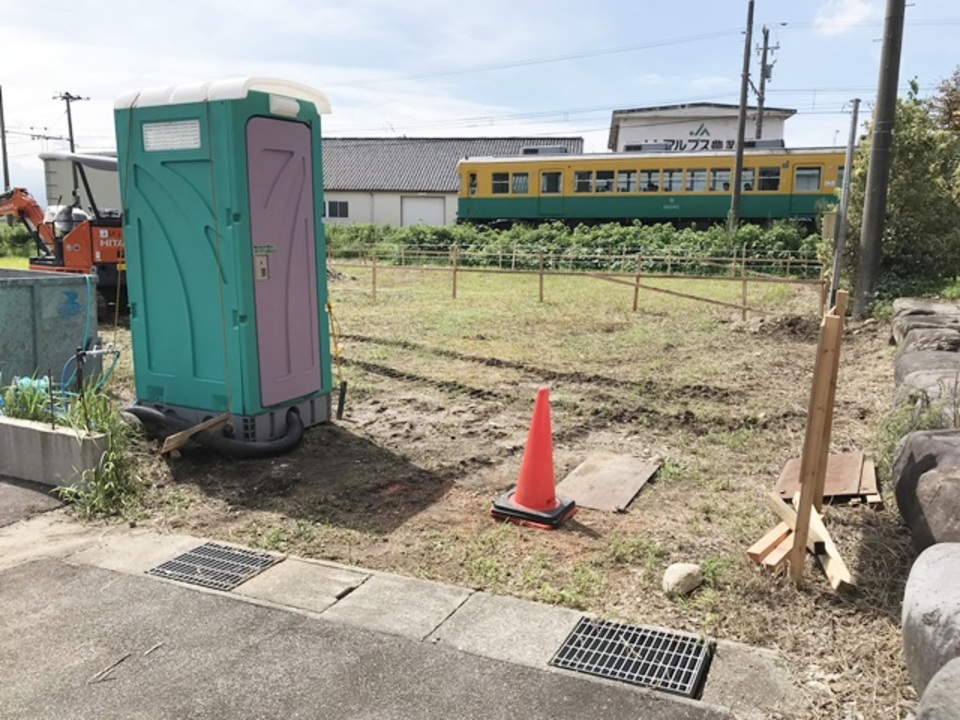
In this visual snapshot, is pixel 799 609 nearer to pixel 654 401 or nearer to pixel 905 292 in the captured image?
pixel 654 401

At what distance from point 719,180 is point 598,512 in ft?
74.3

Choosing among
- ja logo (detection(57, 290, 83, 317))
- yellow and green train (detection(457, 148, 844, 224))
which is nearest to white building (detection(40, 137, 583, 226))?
yellow and green train (detection(457, 148, 844, 224))

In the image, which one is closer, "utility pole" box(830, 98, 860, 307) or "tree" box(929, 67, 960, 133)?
"utility pole" box(830, 98, 860, 307)

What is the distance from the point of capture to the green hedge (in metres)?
21.8

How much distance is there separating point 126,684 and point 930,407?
450 cm

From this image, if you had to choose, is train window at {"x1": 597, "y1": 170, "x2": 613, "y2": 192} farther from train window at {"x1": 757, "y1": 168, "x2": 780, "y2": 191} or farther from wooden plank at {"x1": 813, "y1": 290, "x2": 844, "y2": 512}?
wooden plank at {"x1": 813, "y1": 290, "x2": 844, "y2": 512}

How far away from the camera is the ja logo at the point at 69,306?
6.64 meters

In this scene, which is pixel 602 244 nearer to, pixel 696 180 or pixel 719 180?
pixel 696 180

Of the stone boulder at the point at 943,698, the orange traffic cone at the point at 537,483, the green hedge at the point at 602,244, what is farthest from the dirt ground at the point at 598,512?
the green hedge at the point at 602,244

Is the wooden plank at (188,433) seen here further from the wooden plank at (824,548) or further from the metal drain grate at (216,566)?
the wooden plank at (824,548)

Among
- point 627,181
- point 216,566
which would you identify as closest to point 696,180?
point 627,181

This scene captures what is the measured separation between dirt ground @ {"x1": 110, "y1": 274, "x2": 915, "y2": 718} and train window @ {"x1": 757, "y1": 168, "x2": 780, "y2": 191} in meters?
16.5

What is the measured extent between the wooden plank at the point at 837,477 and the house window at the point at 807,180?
2105 centimetres

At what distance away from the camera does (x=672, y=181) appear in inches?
1000
